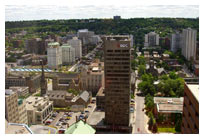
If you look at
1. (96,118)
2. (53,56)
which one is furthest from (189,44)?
(96,118)

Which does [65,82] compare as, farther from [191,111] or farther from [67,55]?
[191,111]

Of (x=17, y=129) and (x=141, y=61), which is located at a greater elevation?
(x=141, y=61)

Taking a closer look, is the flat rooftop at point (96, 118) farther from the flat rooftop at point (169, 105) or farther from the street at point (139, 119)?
the flat rooftop at point (169, 105)

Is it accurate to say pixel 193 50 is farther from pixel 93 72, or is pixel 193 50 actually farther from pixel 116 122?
pixel 116 122

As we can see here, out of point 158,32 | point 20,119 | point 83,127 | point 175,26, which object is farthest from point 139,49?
point 83,127

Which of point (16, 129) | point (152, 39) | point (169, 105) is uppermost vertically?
point (152, 39)

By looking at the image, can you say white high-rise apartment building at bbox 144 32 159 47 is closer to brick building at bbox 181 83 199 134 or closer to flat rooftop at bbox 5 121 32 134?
flat rooftop at bbox 5 121 32 134
